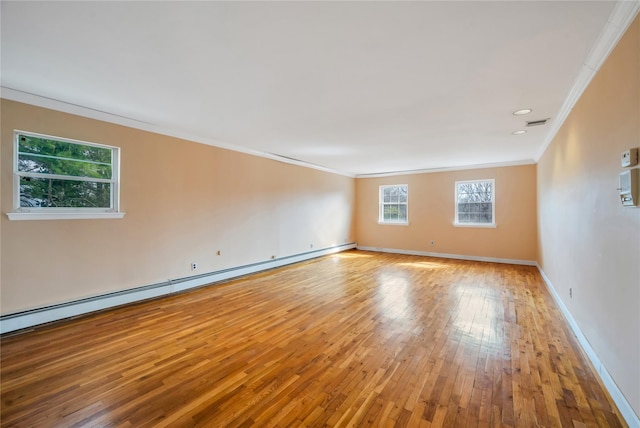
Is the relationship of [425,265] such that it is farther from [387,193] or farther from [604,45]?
[604,45]

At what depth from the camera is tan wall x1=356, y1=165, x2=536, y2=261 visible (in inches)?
248

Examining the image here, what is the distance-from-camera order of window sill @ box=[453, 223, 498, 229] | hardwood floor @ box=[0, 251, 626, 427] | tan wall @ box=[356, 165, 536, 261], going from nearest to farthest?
hardwood floor @ box=[0, 251, 626, 427]
tan wall @ box=[356, 165, 536, 261]
window sill @ box=[453, 223, 498, 229]

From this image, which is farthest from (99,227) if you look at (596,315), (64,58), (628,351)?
(596,315)

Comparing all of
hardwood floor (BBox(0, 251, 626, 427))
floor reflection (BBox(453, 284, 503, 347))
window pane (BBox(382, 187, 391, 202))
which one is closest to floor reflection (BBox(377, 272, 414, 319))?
hardwood floor (BBox(0, 251, 626, 427))

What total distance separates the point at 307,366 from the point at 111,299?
2900 millimetres

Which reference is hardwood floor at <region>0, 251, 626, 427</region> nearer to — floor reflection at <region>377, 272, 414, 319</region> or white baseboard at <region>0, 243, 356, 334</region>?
floor reflection at <region>377, 272, 414, 319</region>

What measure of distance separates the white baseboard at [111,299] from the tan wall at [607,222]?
4.83m

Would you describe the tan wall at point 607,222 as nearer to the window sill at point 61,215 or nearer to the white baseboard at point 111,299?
the white baseboard at point 111,299

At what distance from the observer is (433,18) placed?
5.52 ft

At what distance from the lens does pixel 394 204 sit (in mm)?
8258

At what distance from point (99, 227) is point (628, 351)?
→ 16.7 feet

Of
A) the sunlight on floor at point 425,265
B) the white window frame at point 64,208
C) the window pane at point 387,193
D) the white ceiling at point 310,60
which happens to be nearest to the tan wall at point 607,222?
the white ceiling at point 310,60

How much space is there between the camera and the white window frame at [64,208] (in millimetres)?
2811

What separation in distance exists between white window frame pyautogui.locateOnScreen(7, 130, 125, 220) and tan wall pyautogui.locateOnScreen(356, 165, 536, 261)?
6.73 metres
